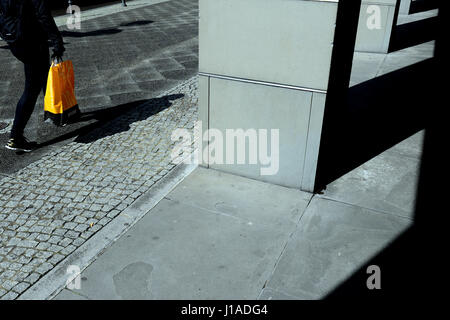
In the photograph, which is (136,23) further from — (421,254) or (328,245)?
(421,254)

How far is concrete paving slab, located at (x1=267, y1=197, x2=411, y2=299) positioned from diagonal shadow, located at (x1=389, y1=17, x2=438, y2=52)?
7090 millimetres

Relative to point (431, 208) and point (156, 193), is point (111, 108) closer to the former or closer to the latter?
point (156, 193)

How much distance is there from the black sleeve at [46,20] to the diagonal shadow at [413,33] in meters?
7.62

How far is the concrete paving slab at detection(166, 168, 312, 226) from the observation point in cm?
375

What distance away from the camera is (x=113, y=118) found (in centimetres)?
583

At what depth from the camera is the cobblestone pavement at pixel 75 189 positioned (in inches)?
128

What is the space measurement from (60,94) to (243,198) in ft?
8.85

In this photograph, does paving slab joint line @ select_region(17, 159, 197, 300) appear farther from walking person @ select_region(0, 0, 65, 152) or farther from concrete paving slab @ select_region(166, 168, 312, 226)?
walking person @ select_region(0, 0, 65, 152)

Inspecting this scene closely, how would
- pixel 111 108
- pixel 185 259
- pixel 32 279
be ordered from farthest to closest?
pixel 111 108, pixel 185 259, pixel 32 279

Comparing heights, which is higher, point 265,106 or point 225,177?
point 265,106

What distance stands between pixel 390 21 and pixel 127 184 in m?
7.45

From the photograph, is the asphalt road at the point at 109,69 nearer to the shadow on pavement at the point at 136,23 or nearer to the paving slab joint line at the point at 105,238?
the shadow on pavement at the point at 136,23

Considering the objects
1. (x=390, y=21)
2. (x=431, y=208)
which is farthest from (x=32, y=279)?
(x=390, y=21)

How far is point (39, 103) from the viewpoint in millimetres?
6371
